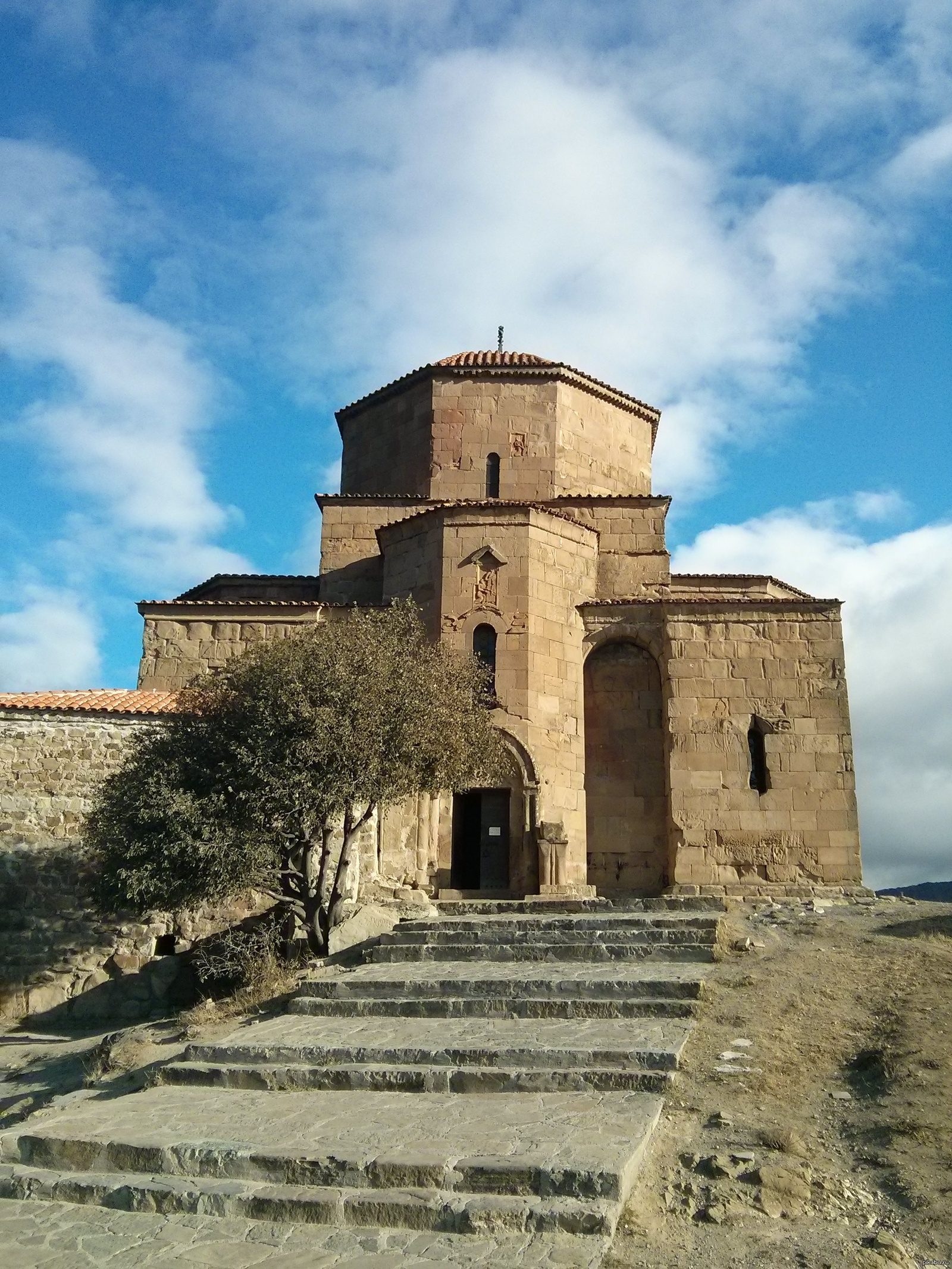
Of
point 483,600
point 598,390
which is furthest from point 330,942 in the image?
point 598,390

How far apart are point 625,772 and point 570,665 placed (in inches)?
76.6

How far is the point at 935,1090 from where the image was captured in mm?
6387

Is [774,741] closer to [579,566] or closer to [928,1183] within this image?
[579,566]

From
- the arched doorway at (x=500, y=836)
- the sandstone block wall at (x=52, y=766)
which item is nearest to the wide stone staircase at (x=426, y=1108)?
the arched doorway at (x=500, y=836)

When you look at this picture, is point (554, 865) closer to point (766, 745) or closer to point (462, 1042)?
point (766, 745)

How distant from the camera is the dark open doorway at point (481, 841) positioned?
1541cm

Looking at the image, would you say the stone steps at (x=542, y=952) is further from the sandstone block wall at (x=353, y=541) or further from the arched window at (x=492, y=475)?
the arched window at (x=492, y=475)

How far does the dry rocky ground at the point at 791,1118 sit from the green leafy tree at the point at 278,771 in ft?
5.87

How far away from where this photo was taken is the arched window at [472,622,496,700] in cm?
1584

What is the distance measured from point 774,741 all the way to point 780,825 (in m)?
1.26

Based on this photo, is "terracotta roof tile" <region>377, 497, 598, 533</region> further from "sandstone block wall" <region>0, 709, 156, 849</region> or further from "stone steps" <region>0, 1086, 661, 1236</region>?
"stone steps" <region>0, 1086, 661, 1236</region>

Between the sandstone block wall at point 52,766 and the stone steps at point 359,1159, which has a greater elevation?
the sandstone block wall at point 52,766

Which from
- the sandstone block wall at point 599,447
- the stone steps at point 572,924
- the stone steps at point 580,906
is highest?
the sandstone block wall at point 599,447

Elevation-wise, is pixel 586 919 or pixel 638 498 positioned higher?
pixel 638 498
